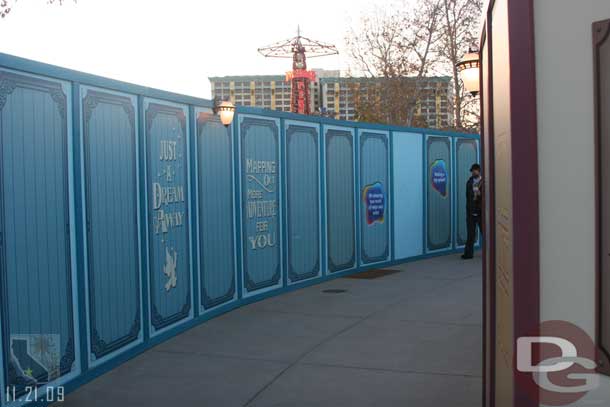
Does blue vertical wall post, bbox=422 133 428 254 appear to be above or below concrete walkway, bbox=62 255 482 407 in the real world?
above

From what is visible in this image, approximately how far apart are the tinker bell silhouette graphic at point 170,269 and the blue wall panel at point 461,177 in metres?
8.81

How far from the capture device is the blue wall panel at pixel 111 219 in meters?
5.80

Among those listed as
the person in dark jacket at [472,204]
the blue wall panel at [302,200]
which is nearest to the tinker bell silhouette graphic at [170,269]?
the blue wall panel at [302,200]

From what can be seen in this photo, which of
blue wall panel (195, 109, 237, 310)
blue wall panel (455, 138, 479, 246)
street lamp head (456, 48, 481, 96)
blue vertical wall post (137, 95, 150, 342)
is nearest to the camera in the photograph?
blue vertical wall post (137, 95, 150, 342)

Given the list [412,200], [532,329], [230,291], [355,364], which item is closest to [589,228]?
[532,329]

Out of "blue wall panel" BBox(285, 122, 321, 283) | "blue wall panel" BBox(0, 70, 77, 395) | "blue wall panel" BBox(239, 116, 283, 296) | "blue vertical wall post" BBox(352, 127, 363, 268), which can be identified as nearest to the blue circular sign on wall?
"blue vertical wall post" BBox(352, 127, 363, 268)

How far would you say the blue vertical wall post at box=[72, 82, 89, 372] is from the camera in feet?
18.2

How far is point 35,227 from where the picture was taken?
16.4ft

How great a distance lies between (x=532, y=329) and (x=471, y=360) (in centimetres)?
468

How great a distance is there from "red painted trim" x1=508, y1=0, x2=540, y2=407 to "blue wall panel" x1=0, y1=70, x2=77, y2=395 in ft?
12.4

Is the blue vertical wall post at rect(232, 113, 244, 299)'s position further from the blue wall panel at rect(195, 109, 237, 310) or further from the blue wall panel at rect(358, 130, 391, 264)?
Answer: the blue wall panel at rect(358, 130, 391, 264)

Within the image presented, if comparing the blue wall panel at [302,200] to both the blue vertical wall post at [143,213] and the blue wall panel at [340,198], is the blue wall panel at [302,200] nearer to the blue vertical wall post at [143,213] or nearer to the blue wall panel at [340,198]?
the blue wall panel at [340,198]

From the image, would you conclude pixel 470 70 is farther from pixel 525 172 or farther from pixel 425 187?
pixel 525 172

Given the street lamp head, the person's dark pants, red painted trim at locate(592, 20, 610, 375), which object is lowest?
the person's dark pants
